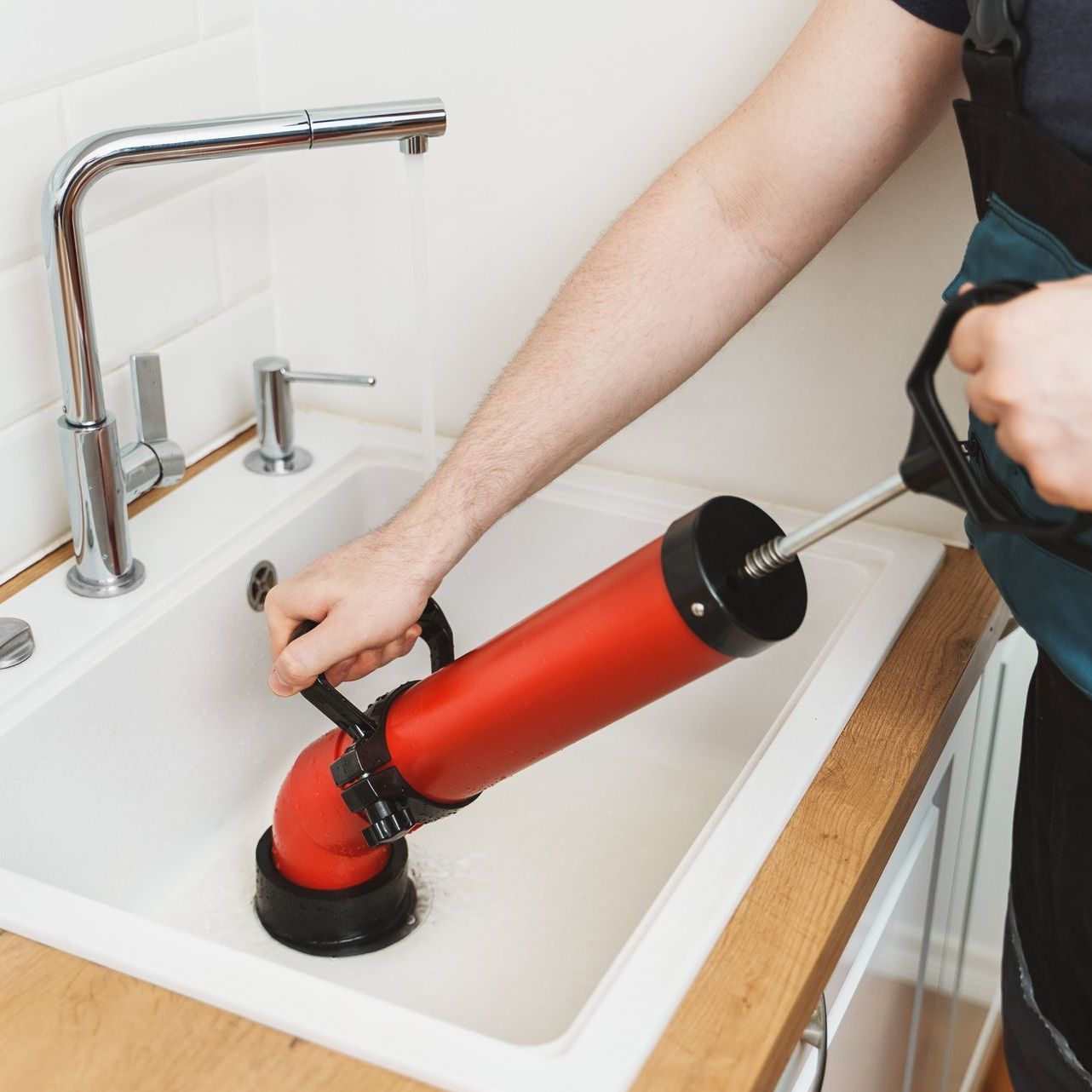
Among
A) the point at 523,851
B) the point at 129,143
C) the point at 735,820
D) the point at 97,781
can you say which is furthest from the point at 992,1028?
the point at 129,143

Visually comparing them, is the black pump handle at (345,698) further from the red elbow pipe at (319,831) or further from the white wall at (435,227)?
the white wall at (435,227)

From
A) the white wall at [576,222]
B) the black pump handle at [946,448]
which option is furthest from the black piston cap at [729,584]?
the white wall at [576,222]

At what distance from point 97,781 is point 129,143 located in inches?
17.6

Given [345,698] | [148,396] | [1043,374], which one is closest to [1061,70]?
[1043,374]

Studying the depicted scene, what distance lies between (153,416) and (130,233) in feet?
0.50

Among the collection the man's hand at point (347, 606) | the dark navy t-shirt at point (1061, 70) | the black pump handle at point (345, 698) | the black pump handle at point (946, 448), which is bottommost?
the black pump handle at point (345, 698)

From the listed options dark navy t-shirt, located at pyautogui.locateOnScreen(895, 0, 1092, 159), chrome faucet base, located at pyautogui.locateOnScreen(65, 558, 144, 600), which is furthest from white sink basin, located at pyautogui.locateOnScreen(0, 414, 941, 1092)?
dark navy t-shirt, located at pyautogui.locateOnScreen(895, 0, 1092, 159)

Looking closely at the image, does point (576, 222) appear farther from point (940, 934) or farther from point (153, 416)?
point (940, 934)

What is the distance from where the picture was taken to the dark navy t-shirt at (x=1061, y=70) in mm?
749

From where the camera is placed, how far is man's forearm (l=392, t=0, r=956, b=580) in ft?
3.09

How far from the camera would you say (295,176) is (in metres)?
1.27

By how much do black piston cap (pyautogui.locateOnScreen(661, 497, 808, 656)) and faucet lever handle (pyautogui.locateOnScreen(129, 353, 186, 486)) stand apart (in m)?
0.52

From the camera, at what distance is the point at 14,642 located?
97cm

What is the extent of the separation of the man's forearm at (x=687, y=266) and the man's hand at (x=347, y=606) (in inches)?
0.9
